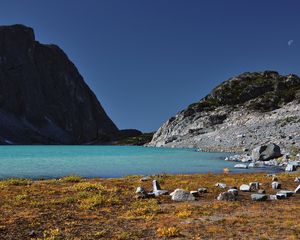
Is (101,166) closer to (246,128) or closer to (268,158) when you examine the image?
(268,158)

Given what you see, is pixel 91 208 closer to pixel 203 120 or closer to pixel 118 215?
pixel 118 215

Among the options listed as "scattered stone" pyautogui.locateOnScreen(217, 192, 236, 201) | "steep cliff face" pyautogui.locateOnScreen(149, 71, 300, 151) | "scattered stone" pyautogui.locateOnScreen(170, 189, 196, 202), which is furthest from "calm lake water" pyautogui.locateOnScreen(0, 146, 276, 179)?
"steep cliff face" pyautogui.locateOnScreen(149, 71, 300, 151)

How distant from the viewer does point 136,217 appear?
707 inches

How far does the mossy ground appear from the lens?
14977 millimetres

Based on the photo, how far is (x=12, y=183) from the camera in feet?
99.1

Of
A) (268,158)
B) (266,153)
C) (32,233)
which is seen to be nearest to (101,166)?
(268,158)

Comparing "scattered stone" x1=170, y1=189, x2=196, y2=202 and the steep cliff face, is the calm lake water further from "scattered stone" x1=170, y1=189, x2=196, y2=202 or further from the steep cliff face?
the steep cliff face

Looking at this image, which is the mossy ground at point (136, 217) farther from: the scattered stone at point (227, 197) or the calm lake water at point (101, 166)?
the calm lake water at point (101, 166)

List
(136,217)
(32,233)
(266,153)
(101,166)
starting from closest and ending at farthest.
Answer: (32,233), (136,217), (101,166), (266,153)

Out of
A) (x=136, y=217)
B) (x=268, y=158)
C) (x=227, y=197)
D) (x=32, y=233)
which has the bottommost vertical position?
(x=32, y=233)

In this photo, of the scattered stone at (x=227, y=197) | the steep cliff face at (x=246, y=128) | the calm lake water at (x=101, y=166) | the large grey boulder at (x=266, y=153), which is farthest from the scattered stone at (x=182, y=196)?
the steep cliff face at (x=246, y=128)

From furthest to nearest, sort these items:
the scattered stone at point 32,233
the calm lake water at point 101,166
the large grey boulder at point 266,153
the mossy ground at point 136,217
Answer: the large grey boulder at point 266,153 < the calm lake water at point 101,166 < the mossy ground at point 136,217 < the scattered stone at point 32,233

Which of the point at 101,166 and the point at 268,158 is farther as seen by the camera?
the point at 268,158

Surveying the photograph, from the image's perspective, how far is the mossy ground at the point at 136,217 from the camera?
15.0 meters
